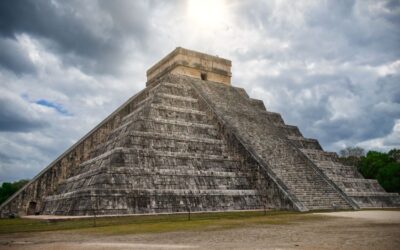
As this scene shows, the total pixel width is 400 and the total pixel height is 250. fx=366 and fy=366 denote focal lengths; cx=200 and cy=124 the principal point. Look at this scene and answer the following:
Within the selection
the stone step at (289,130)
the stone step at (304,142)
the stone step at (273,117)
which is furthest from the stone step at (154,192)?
the stone step at (273,117)

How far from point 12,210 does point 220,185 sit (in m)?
11.3

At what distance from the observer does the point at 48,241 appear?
866 centimetres

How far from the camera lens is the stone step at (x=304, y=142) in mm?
24858

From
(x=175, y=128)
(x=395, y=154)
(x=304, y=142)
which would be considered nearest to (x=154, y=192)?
(x=175, y=128)

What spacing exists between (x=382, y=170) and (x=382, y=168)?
0.54 metres

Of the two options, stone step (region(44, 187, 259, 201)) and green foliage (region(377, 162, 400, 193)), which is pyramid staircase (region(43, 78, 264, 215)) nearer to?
stone step (region(44, 187, 259, 201))

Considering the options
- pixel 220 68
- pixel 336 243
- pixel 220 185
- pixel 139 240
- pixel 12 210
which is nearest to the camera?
pixel 336 243

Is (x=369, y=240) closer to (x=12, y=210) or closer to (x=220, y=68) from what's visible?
(x=12, y=210)

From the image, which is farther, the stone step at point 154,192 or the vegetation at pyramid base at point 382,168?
the vegetation at pyramid base at point 382,168

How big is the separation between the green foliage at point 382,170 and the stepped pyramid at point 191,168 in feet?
37.0

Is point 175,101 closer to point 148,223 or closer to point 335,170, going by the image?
point 335,170

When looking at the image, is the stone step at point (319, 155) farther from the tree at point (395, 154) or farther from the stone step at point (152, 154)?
the tree at point (395, 154)

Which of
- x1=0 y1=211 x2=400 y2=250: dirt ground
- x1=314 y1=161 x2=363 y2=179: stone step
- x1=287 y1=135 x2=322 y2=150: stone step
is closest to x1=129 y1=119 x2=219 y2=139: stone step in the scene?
x1=287 y1=135 x2=322 y2=150: stone step

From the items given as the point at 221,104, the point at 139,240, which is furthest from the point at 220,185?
the point at 139,240
